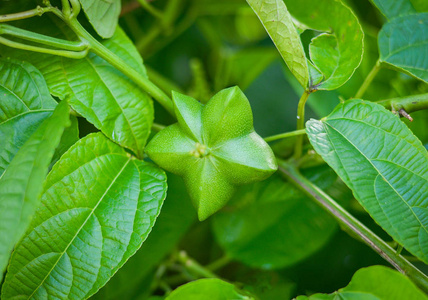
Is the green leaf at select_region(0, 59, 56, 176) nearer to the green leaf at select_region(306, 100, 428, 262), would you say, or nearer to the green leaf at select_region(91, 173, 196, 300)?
the green leaf at select_region(91, 173, 196, 300)

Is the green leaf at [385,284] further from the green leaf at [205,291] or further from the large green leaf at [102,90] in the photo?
the large green leaf at [102,90]

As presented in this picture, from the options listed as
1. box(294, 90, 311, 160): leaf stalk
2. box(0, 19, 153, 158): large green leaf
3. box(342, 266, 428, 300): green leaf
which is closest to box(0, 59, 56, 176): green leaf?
Answer: box(0, 19, 153, 158): large green leaf

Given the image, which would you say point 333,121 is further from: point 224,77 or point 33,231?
point 224,77

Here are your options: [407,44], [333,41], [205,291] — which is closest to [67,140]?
[205,291]

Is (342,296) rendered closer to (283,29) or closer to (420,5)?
(283,29)

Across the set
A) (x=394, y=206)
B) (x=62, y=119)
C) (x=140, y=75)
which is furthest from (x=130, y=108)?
(x=394, y=206)
